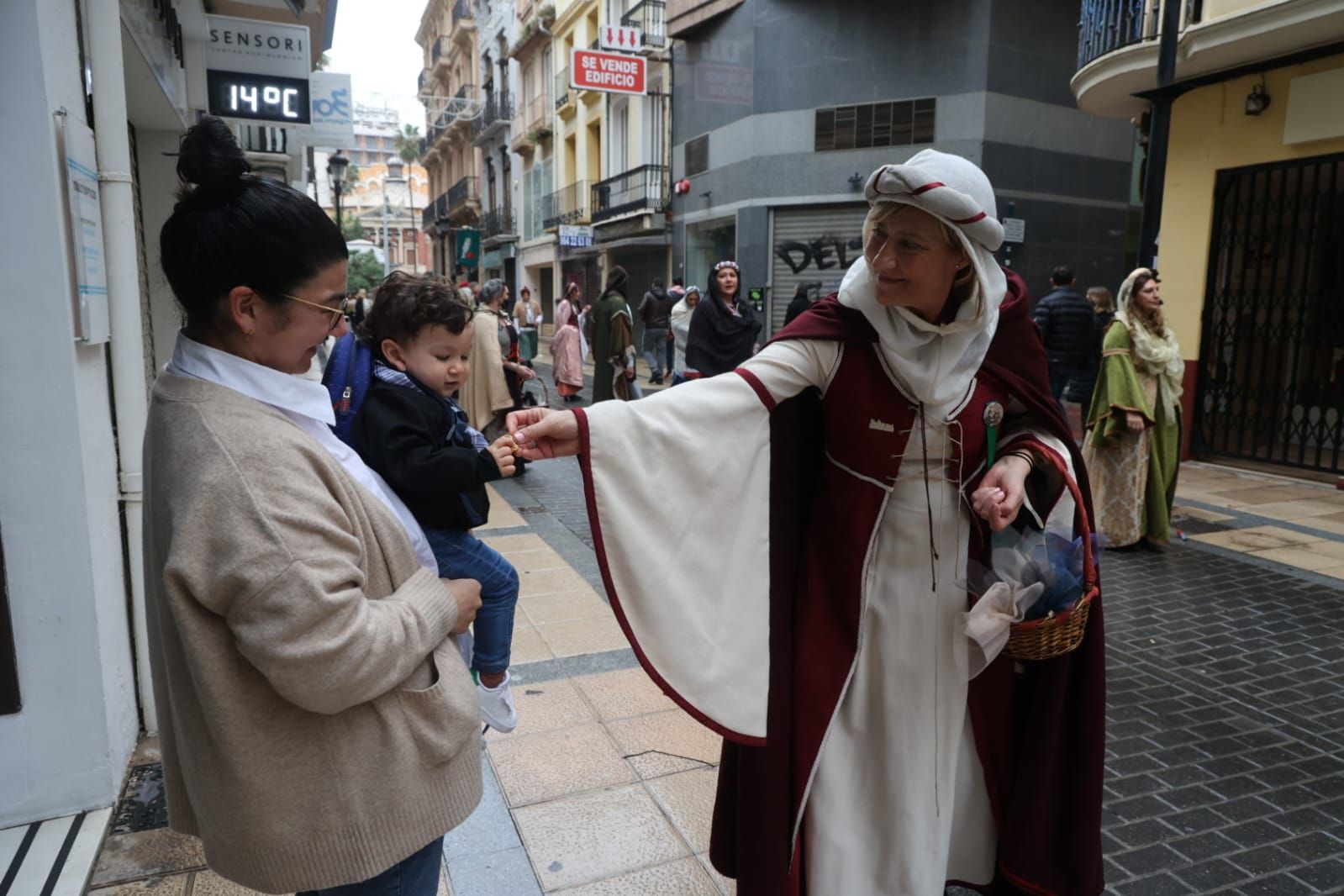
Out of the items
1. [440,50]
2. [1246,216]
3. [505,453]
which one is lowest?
[505,453]

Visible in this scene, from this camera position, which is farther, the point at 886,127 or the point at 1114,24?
the point at 886,127

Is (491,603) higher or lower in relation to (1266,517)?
higher

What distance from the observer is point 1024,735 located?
2.21 m

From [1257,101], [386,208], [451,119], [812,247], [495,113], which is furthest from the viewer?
[451,119]

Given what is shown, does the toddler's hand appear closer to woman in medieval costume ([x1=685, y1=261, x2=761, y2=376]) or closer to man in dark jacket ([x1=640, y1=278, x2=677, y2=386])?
woman in medieval costume ([x1=685, y1=261, x2=761, y2=376])

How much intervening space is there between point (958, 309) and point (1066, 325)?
25.8ft

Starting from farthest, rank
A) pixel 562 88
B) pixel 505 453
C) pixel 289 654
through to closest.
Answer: pixel 562 88
pixel 505 453
pixel 289 654

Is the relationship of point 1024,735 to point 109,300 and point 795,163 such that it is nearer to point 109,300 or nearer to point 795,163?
point 109,300

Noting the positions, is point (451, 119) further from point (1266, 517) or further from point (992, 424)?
point (992, 424)

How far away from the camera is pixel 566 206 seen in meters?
26.9

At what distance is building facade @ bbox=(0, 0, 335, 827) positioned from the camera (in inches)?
91.7

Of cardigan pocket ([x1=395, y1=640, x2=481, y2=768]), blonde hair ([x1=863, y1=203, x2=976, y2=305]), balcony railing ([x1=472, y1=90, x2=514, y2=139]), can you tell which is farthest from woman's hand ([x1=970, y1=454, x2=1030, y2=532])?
balcony railing ([x1=472, y1=90, x2=514, y2=139])

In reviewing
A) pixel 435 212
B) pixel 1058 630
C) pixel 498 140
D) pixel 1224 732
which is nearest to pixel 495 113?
pixel 498 140

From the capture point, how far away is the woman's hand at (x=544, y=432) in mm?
1740
